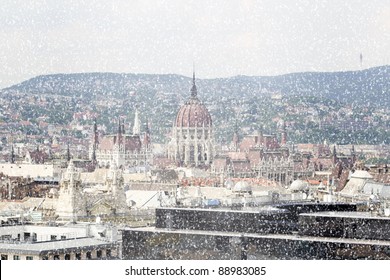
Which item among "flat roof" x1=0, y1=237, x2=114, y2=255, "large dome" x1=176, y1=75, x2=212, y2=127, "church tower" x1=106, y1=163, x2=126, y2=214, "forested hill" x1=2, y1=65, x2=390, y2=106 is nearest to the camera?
"flat roof" x1=0, y1=237, x2=114, y2=255

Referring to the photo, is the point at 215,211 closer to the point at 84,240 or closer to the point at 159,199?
A: the point at 84,240

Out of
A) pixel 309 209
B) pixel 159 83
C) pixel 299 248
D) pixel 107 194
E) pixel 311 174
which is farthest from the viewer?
pixel 311 174

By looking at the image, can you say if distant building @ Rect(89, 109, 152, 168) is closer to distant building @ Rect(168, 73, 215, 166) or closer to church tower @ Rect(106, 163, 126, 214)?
distant building @ Rect(168, 73, 215, 166)

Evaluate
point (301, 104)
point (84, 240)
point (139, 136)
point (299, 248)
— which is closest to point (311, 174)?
point (301, 104)

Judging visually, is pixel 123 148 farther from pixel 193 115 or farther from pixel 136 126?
pixel 193 115

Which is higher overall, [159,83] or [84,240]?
[159,83]

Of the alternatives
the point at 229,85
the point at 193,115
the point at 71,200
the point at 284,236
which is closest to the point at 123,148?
the point at 193,115

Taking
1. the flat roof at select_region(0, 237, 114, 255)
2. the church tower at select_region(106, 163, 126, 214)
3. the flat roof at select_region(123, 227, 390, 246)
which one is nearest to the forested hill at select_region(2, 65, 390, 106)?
the church tower at select_region(106, 163, 126, 214)
